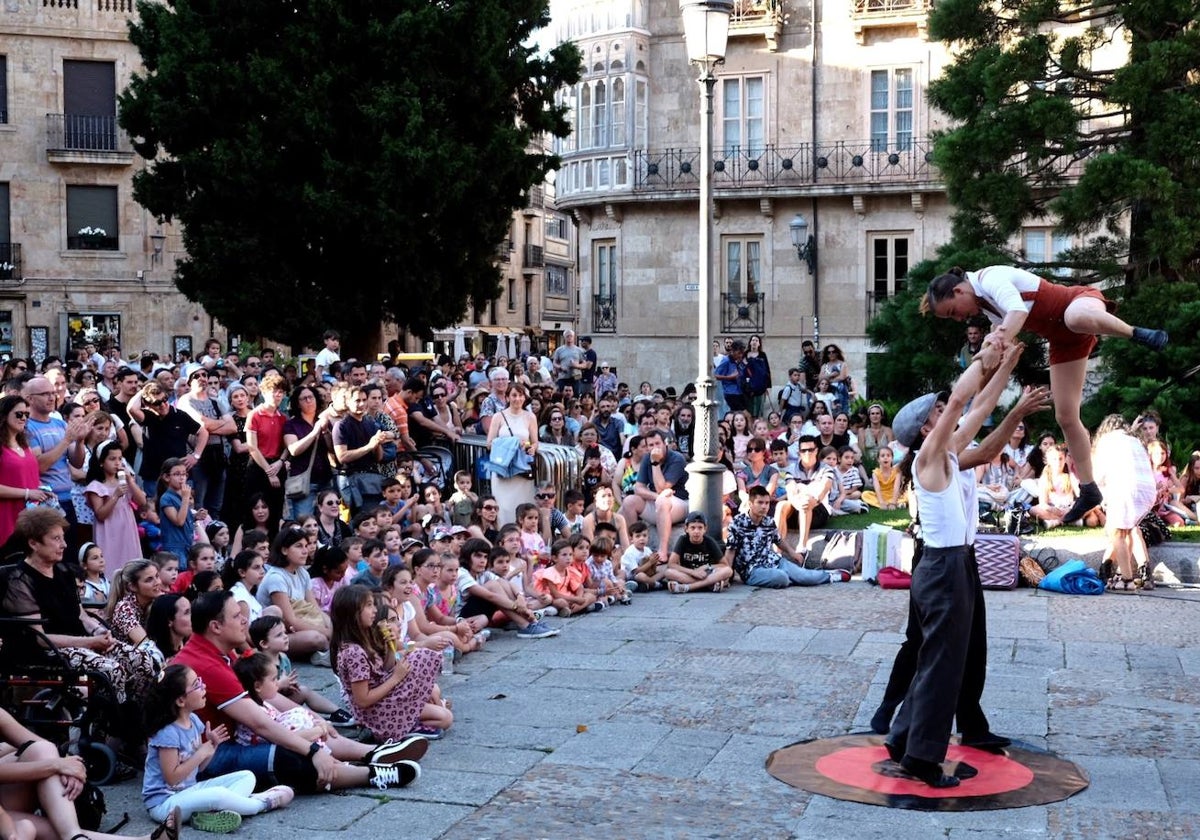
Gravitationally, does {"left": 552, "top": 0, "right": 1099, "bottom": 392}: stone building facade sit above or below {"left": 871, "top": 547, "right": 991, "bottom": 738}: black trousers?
above

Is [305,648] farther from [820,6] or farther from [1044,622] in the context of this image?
[820,6]

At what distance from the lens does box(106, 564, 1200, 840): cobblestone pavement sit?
23.8ft

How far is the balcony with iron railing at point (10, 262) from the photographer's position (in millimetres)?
37062

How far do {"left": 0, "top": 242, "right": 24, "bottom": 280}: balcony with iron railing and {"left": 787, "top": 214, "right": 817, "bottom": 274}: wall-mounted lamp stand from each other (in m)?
18.8

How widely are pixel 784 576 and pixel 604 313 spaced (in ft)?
63.5

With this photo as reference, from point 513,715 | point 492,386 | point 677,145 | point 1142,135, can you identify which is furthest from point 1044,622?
point 677,145

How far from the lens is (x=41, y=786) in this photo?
6.52m

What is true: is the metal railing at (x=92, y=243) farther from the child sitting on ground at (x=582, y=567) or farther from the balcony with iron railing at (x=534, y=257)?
the balcony with iron railing at (x=534, y=257)

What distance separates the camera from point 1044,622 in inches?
503

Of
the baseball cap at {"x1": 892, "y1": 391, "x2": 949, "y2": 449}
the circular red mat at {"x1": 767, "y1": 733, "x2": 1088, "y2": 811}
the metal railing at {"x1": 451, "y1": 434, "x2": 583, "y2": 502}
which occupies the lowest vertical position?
the circular red mat at {"x1": 767, "y1": 733, "x2": 1088, "y2": 811}

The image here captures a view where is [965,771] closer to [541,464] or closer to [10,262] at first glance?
[541,464]

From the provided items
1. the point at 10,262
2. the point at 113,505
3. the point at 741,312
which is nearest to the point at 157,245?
the point at 10,262

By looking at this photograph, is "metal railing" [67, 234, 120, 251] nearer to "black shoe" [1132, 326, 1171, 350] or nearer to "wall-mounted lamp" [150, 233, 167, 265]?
"wall-mounted lamp" [150, 233, 167, 265]

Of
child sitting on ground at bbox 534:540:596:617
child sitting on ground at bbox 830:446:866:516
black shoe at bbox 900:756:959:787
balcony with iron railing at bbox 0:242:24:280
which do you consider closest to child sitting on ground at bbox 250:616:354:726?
black shoe at bbox 900:756:959:787
